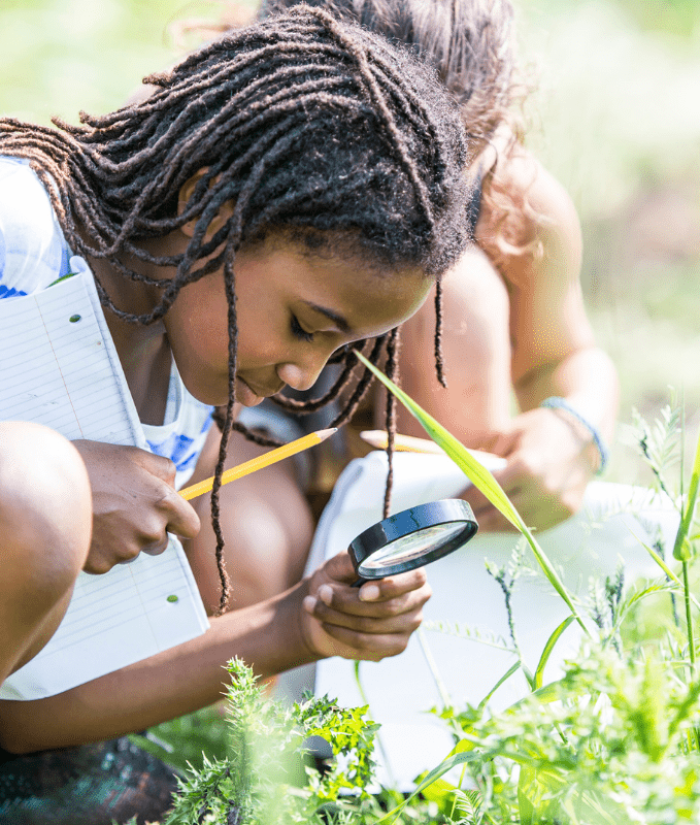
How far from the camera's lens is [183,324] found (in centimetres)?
92

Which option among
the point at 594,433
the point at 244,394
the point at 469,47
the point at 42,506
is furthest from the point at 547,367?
the point at 42,506

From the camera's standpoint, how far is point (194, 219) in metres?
0.84

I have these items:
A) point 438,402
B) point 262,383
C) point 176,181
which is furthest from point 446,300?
point 176,181

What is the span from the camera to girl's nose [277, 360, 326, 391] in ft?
2.87

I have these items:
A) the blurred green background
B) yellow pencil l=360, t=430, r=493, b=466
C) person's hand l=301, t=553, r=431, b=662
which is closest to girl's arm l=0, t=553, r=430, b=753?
person's hand l=301, t=553, r=431, b=662

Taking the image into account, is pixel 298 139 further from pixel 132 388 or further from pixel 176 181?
pixel 132 388

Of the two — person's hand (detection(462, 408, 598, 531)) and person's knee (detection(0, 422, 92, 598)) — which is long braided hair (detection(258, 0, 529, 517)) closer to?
person's hand (detection(462, 408, 598, 531))

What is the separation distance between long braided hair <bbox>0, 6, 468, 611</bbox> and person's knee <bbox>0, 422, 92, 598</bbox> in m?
0.24

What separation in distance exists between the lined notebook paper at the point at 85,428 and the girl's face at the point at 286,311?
107 millimetres

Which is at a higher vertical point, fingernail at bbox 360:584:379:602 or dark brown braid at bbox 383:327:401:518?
dark brown braid at bbox 383:327:401:518

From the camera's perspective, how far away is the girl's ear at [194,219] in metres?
0.82

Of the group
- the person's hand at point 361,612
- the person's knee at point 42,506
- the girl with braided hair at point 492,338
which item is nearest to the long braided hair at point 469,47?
the girl with braided hair at point 492,338

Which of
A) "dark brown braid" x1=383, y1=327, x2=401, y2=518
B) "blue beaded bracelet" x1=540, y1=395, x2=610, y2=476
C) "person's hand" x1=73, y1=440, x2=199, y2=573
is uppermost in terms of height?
"person's hand" x1=73, y1=440, x2=199, y2=573

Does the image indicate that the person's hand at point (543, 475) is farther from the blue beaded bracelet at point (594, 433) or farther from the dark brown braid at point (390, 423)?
the dark brown braid at point (390, 423)
